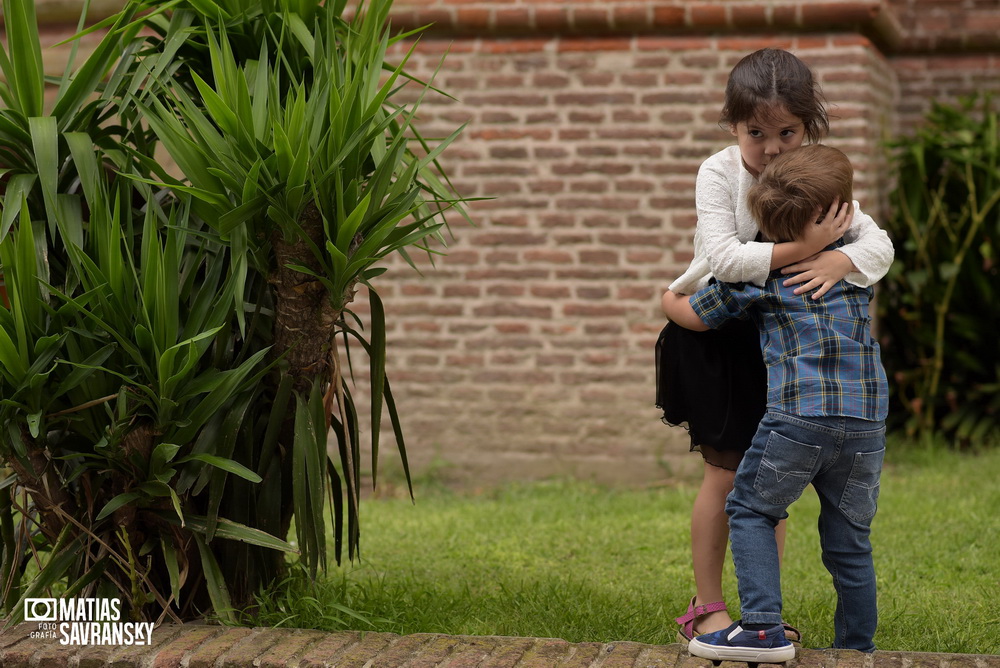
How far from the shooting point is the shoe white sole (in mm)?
2420

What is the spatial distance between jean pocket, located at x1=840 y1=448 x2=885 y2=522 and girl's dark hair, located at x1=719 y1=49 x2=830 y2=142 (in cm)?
81

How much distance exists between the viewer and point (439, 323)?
19.2 ft

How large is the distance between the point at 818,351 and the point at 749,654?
71 cm

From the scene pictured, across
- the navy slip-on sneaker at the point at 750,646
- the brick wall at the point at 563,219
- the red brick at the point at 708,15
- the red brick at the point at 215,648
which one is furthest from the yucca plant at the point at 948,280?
the red brick at the point at 215,648

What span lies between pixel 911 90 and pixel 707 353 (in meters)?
4.57

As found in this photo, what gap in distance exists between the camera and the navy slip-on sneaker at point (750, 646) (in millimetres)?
2422

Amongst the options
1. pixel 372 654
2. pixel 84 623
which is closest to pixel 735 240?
pixel 372 654

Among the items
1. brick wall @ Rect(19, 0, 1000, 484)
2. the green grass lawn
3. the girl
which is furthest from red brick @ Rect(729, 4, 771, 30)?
the girl

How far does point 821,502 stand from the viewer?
2480 millimetres

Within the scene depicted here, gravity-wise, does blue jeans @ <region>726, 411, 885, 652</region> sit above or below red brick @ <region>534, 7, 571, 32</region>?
below

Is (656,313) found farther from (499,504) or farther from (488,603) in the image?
(488,603)

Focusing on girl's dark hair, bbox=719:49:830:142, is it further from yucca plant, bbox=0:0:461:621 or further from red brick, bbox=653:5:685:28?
red brick, bbox=653:5:685:28

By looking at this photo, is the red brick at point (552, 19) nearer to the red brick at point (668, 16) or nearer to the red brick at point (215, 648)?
the red brick at point (668, 16)

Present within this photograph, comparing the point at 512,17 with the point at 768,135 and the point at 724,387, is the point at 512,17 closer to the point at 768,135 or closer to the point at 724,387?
the point at 768,135
